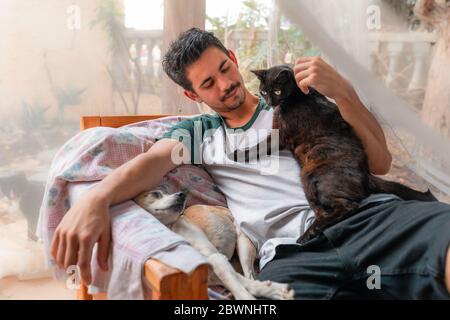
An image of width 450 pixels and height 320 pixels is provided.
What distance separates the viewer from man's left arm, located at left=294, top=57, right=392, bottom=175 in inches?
50.6

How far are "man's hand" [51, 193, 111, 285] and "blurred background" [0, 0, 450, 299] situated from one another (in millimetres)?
1068

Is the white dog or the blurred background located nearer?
the white dog

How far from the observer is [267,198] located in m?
1.35

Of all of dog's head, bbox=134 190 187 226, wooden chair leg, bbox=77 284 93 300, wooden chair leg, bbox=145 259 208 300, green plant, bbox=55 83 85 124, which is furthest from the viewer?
green plant, bbox=55 83 85 124

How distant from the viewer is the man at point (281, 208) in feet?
3.31

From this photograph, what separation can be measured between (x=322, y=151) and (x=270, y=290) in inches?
19.2

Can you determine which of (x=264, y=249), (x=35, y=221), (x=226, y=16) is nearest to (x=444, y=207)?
(x=264, y=249)

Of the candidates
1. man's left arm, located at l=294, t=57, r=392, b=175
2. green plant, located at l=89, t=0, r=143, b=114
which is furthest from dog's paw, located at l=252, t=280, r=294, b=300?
green plant, located at l=89, t=0, r=143, b=114

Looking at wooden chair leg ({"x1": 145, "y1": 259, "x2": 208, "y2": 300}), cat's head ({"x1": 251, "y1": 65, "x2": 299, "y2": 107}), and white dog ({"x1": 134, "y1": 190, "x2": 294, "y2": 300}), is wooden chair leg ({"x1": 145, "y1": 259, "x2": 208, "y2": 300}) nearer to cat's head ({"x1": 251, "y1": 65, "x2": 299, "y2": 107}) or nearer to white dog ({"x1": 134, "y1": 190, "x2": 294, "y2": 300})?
white dog ({"x1": 134, "y1": 190, "x2": 294, "y2": 300})

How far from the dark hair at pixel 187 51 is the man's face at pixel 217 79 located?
2cm

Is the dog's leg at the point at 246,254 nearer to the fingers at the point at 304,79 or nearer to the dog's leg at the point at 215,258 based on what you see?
the dog's leg at the point at 215,258
